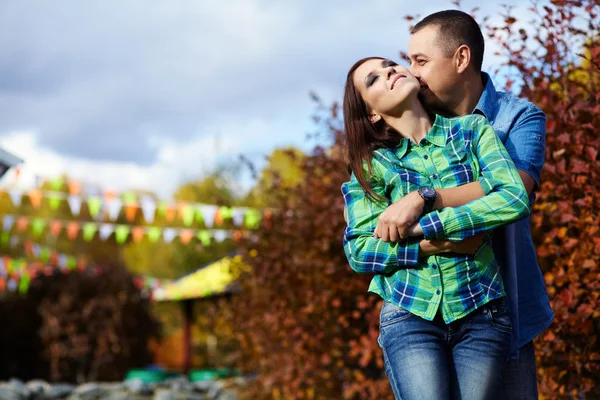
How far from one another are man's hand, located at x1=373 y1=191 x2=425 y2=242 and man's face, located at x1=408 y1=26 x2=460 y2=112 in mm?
427

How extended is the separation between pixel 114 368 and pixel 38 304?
2.15m

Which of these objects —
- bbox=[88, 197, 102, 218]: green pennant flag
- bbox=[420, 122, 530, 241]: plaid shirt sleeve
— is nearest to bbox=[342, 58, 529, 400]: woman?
bbox=[420, 122, 530, 241]: plaid shirt sleeve

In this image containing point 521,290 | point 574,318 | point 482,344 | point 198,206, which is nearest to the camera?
point 482,344

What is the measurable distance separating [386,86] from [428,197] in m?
0.36

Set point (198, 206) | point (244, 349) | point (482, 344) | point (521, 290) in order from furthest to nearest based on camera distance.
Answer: point (198, 206), point (244, 349), point (521, 290), point (482, 344)

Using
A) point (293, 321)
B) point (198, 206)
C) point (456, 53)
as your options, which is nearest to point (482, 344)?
point (456, 53)

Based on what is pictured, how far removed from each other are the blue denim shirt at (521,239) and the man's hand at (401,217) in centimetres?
34

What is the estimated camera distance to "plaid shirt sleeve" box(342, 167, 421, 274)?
2.25 m

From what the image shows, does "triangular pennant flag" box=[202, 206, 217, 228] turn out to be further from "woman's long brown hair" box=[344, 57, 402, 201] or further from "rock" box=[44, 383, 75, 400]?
"woman's long brown hair" box=[344, 57, 402, 201]

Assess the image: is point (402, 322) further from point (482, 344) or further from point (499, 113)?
point (499, 113)

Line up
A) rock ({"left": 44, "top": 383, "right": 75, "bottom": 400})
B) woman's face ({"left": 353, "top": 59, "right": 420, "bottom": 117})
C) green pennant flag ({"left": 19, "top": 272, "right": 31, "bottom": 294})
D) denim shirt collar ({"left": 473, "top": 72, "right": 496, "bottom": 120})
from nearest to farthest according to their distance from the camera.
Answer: woman's face ({"left": 353, "top": 59, "right": 420, "bottom": 117}), denim shirt collar ({"left": 473, "top": 72, "right": 496, "bottom": 120}), rock ({"left": 44, "top": 383, "right": 75, "bottom": 400}), green pennant flag ({"left": 19, "top": 272, "right": 31, "bottom": 294})

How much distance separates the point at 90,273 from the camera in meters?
15.8

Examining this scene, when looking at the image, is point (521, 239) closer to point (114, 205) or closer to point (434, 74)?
point (434, 74)

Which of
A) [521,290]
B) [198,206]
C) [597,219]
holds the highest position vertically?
[198,206]
